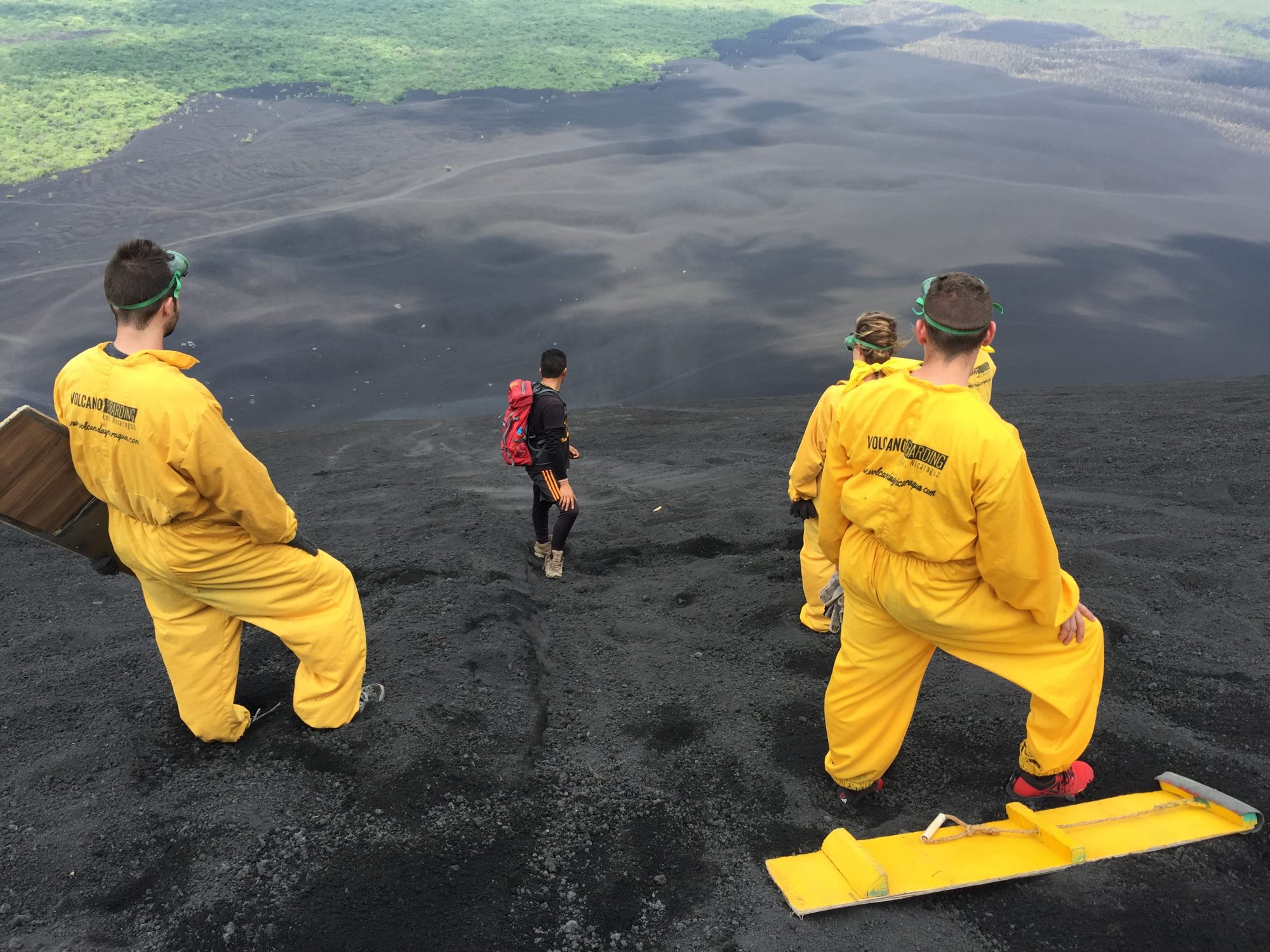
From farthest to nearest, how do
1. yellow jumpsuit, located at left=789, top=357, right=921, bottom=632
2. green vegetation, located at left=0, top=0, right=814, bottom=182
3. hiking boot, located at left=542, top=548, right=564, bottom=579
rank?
green vegetation, located at left=0, top=0, right=814, bottom=182
hiking boot, located at left=542, top=548, right=564, bottom=579
yellow jumpsuit, located at left=789, top=357, right=921, bottom=632

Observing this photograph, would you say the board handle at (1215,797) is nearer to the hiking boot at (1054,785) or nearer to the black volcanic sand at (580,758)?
the black volcanic sand at (580,758)

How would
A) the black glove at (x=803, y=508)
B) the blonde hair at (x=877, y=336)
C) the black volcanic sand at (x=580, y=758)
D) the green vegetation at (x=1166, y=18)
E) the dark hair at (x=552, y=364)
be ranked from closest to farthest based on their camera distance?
the black volcanic sand at (x=580, y=758)
the blonde hair at (x=877, y=336)
the black glove at (x=803, y=508)
the dark hair at (x=552, y=364)
the green vegetation at (x=1166, y=18)

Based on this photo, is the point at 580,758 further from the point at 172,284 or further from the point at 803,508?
the point at 172,284

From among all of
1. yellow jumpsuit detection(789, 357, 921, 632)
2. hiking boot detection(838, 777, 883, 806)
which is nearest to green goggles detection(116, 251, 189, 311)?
yellow jumpsuit detection(789, 357, 921, 632)

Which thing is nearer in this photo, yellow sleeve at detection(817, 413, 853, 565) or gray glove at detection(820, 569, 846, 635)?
yellow sleeve at detection(817, 413, 853, 565)

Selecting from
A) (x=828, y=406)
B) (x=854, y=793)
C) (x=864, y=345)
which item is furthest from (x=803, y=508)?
(x=854, y=793)

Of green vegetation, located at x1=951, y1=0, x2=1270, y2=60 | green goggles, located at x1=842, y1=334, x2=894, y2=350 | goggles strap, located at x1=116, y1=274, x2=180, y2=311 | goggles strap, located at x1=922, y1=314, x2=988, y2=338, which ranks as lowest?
green goggles, located at x1=842, y1=334, x2=894, y2=350

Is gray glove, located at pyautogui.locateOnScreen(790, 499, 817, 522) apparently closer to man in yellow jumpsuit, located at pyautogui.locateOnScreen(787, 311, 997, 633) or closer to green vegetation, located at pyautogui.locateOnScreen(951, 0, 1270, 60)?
man in yellow jumpsuit, located at pyautogui.locateOnScreen(787, 311, 997, 633)

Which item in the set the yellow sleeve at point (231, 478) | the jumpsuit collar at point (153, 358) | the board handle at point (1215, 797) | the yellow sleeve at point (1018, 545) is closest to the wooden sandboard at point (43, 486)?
the jumpsuit collar at point (153, 358)
